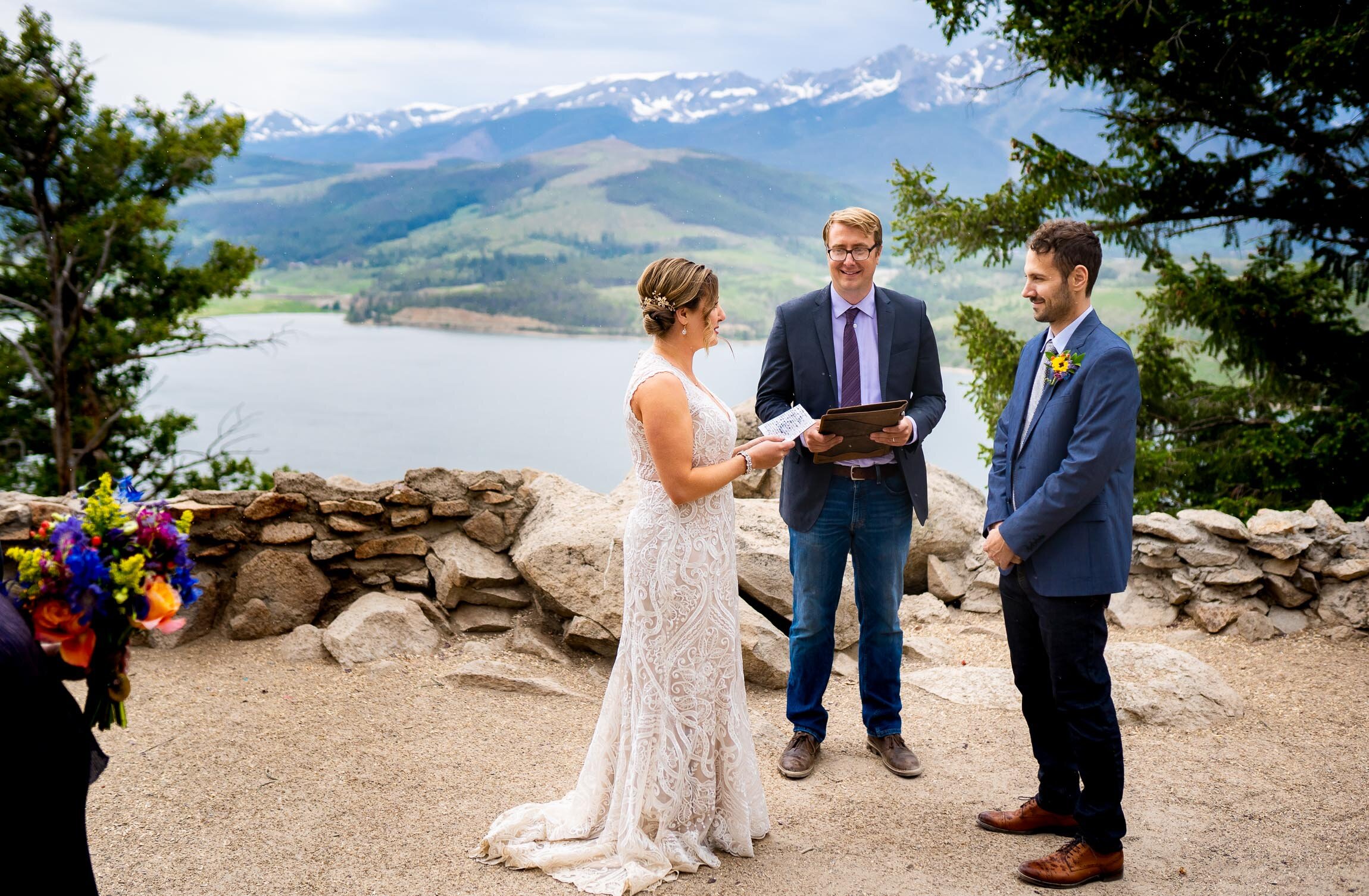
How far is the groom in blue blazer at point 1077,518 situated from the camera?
294 cm

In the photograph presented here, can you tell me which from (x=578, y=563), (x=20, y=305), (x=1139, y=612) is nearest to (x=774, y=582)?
(x=578, y=563)

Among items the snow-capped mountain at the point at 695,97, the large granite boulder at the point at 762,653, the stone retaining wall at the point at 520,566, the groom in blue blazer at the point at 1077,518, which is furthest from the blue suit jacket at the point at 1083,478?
the snow-capped mountain at the point at 695,97

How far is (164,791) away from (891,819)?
2947 millimetres

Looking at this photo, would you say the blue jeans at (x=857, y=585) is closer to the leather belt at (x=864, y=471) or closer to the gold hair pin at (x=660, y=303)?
the leather belt at (x=864, y=471)

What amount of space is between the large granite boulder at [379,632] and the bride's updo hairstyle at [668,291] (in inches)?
121

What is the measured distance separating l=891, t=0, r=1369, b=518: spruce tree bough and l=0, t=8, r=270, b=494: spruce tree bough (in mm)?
8875

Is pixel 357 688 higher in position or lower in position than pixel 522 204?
lower

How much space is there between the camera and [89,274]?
457 inches

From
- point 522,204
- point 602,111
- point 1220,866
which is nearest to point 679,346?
point 1220,866

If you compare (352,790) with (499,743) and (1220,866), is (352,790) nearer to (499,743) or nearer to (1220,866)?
(499,743)

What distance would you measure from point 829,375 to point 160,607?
2695 mm

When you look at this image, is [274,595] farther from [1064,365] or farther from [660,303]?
[1064,365]

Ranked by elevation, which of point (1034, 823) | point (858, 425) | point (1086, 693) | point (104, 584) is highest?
→ point (858, 425)

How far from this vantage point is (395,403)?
664 inches
